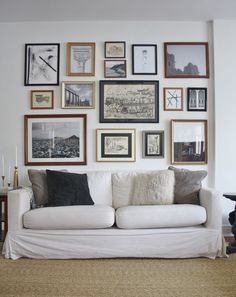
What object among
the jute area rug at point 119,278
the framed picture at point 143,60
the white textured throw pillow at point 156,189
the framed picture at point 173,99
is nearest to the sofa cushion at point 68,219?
the jute area rug at point 119,278

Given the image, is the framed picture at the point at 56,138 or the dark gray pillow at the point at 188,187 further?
the framed picture at the point at 56,138

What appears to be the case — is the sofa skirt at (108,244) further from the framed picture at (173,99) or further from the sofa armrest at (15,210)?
the framed picture at (173,99)

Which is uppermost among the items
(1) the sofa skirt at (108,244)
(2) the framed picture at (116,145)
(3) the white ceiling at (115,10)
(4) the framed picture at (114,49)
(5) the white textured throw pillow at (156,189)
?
(3) the white ceiling at (115,10)

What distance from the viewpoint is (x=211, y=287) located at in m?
2.15

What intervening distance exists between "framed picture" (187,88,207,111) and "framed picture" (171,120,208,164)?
18 centimetres

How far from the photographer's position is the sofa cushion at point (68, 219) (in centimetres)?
273

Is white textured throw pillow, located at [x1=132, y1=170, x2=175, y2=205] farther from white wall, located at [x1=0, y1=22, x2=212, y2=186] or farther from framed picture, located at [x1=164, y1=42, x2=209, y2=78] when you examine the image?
framed picture, located at [x1=164, y1=42, x2=209, y2=78]

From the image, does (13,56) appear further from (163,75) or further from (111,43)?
(163,75)

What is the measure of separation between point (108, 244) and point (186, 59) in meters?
2.52

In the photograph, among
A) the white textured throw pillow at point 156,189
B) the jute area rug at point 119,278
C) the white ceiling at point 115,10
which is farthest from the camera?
the white ceiling at point 115,10

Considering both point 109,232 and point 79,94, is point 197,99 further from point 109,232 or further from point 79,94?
point 109,232

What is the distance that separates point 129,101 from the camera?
3.76 m

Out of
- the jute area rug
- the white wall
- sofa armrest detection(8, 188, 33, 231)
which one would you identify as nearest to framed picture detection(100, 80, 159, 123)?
the white wall

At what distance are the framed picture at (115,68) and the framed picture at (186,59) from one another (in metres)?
0.57
